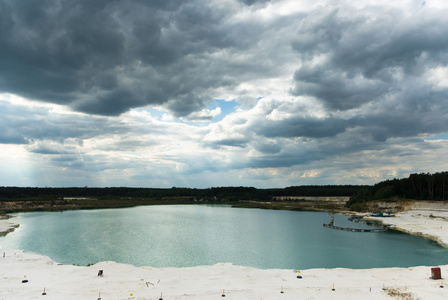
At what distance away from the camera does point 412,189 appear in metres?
125

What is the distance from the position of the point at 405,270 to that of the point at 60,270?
38.9m

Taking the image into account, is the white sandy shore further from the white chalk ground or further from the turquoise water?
the white chalk ground

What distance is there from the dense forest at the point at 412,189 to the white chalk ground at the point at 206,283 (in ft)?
321

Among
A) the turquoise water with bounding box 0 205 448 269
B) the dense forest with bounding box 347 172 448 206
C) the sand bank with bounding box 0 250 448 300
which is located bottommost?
the turquoise water with bounding box 0 205 448 269

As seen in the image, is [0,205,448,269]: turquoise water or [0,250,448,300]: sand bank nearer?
[0,250,448,300]: sand bank

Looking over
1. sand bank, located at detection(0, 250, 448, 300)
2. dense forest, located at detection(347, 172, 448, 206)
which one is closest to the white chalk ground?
sand bank, located at detection(0, 250, 448, 300)

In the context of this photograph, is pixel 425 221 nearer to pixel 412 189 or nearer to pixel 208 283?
pixel 412 189

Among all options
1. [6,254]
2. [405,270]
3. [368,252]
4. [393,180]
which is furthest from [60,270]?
[393,180]

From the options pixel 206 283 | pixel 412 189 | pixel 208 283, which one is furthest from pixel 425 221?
pixel 206 283

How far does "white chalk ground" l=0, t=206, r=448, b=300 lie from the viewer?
24750 mm

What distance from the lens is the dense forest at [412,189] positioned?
111938 millimetres

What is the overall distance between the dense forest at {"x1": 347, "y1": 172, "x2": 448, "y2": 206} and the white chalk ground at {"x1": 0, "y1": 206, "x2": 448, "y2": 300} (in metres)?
97.8

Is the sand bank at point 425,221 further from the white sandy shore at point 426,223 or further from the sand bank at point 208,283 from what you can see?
the sand bank at point 208,283

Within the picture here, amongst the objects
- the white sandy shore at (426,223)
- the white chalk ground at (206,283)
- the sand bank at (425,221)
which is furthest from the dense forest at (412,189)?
the white chalk ground at (206,283)
